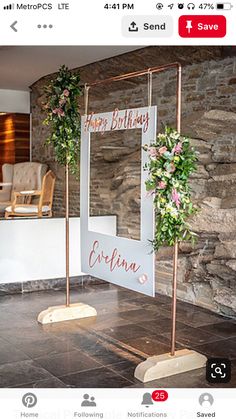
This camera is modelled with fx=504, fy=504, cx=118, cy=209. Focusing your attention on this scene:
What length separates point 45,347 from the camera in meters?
3.26

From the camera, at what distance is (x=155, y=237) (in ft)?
9.52

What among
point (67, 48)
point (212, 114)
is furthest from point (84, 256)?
point (67, 48)

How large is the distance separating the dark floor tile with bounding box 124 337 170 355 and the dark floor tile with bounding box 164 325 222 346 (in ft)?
0.49

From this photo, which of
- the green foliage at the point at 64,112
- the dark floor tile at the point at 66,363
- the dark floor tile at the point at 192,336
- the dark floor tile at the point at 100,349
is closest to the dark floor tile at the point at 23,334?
the dark floor tile at the point at 100,349

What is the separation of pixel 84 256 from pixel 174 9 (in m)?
2.87

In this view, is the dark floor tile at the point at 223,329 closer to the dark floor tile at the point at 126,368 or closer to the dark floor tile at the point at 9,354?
the dark floor tile at the point at 126,368

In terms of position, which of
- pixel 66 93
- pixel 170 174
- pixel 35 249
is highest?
pixel 66 93

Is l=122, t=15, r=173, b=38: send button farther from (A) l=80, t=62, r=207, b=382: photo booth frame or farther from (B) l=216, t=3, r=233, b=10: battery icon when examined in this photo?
(A) l=80, t=62, r=207, b=382: photo booth frame

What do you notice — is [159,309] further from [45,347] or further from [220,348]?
[45,347]

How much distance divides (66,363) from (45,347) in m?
0.35

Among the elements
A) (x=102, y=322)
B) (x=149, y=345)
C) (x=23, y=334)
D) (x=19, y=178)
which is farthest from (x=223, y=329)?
(x=19, y=178)

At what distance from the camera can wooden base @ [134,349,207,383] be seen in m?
2.74

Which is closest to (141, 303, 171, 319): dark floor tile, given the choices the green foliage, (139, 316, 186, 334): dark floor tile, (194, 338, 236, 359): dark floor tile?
(139, 316, 186, 334): dark floor tile

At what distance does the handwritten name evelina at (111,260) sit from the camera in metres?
3.31
